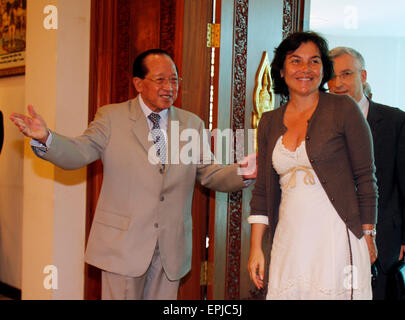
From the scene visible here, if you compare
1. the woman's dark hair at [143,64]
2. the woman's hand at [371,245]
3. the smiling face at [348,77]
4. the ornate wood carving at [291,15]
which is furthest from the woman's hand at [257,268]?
the ornate wood carving at [291,15]

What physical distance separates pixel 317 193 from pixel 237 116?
1338 mm

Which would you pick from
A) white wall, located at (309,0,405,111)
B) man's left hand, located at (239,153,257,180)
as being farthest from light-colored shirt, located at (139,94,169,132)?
white wall, located at (309,0,405,111)

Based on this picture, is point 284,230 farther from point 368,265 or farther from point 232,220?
point 232,220

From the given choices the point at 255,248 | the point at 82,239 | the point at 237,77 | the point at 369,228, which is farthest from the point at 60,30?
the point at 369,228

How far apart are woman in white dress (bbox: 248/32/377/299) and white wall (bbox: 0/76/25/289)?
2.85 meters

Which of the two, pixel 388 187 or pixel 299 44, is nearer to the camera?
pixel 299 44

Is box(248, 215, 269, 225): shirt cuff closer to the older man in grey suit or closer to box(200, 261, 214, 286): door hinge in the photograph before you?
the older man in grey suit

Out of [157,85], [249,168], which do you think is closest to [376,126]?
[249,168]

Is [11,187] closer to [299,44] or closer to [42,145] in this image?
[42,145]

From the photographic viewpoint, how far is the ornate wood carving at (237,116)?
9.79ft

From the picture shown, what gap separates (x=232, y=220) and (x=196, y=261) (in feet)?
1.15

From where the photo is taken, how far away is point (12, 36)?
12.6ft

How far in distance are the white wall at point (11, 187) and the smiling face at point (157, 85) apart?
2061mm

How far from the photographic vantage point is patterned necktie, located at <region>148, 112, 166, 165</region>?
2.34m
